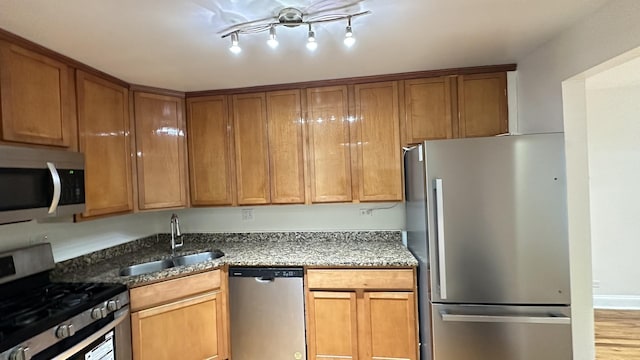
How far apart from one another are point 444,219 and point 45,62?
2.45 meters

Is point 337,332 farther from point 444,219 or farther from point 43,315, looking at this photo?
point 43,315

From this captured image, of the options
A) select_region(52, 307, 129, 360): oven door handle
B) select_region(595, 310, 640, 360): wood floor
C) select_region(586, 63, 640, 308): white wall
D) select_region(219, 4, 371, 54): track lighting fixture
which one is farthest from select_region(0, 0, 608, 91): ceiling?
select_region(595, 310, 640, 360): wood floor

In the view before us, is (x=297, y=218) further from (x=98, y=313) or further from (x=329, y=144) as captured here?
(x=98, y=313)

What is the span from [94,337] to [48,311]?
0.26 m

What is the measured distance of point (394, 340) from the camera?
7.17ft

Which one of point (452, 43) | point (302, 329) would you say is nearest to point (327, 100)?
point (452, 43)

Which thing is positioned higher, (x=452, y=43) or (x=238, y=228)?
(x=452, y=43)

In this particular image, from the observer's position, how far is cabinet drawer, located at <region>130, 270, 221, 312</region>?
1.99 metres

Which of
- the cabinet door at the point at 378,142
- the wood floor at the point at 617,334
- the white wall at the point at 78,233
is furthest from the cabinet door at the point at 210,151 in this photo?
the wood floor at the point at 617,334

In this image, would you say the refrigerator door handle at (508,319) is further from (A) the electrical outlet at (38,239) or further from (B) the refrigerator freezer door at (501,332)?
(A) the electrical outlet at (38,239)

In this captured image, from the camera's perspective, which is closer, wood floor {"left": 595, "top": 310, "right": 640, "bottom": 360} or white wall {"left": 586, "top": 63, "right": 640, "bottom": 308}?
wood floor {"left": 595, "top": 310, "right": 640, "bottom": 360}

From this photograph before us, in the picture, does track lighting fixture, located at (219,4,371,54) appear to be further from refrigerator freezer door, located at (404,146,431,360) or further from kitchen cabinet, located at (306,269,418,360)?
kitchen cabinet, located at (306,269,418,360)

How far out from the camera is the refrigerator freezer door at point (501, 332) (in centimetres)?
178

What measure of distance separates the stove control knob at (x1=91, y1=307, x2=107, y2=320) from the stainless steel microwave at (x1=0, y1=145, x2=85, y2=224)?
55cm
